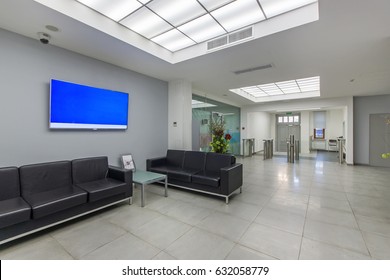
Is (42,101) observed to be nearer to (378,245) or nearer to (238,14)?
(238,14)

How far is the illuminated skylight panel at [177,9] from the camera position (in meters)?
2.72

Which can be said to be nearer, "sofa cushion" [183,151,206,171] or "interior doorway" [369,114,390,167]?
"sofa cushion" [183,151,206,171]

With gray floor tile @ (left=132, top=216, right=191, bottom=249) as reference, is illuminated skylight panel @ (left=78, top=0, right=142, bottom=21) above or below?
above

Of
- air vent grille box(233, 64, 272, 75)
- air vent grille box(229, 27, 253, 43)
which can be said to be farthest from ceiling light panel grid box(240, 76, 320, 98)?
air vent grille box(229, 27, 253, 43)

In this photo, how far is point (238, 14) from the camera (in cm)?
295

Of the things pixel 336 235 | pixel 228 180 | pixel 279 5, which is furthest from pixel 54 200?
pixel 279 5

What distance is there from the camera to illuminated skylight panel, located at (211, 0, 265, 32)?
9.02 feet

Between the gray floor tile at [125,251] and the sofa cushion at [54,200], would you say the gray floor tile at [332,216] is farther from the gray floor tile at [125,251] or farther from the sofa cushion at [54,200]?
the sofa cushion at [54,200]

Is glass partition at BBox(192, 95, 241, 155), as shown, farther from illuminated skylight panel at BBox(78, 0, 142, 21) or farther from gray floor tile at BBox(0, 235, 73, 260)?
gray floor tile at BBox(0, 235, 73, 260)

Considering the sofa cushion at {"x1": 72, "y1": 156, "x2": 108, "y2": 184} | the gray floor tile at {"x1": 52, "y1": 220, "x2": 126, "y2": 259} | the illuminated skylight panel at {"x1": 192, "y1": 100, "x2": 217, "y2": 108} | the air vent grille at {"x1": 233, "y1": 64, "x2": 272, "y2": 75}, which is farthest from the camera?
the illuminated skylight panel at {"x1": 192, "y1": 100, "x2": 217, "y2": 108}

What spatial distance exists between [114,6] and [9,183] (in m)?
3.03

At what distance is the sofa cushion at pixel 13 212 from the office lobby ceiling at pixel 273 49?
100 inches

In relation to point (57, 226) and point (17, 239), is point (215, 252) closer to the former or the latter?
point (57, 226)

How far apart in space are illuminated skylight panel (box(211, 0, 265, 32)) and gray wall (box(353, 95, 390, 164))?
743cm
